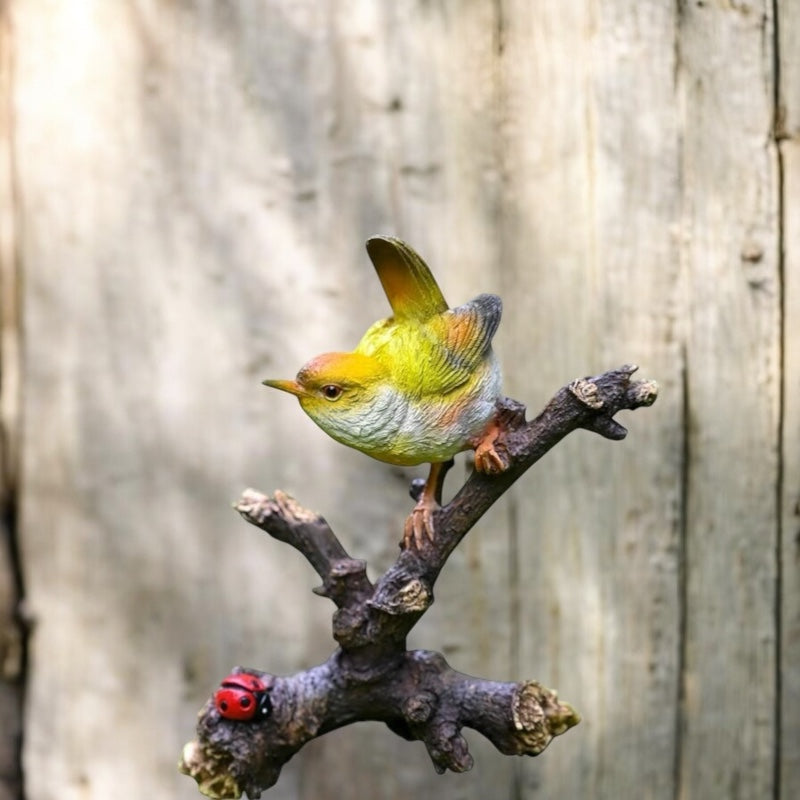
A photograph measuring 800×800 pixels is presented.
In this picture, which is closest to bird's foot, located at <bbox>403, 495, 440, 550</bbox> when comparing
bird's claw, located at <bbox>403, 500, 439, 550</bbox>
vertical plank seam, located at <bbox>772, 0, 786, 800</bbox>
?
bird's claw, located at <bbox>403, 500, 439, 550</bbox>

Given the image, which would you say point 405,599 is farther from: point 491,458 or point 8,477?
point 8,477

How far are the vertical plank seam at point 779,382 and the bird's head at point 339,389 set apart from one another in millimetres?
624

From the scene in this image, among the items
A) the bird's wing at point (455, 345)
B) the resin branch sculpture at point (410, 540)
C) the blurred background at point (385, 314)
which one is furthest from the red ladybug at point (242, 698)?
the blurred background at point (385, 314)

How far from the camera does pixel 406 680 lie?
0.63 m

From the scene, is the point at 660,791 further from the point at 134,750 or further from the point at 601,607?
the point at 134,750

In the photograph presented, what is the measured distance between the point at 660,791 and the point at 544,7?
0.85 m

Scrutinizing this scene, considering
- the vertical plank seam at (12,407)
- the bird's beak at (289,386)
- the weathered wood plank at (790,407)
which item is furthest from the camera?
the vertical plank seam at (12,407)

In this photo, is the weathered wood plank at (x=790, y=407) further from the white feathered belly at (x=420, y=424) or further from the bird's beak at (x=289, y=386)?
the bird's beak at (x=289, y=386)

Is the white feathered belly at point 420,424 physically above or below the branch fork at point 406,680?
above

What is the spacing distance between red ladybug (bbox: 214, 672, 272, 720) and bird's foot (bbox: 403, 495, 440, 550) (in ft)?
0.42

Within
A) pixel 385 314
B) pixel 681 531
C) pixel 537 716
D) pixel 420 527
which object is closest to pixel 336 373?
pixel 420 527

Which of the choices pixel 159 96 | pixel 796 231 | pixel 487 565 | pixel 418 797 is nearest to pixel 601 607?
pixel 487 565

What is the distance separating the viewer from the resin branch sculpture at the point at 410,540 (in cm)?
58

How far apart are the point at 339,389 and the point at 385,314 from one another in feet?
1.70
